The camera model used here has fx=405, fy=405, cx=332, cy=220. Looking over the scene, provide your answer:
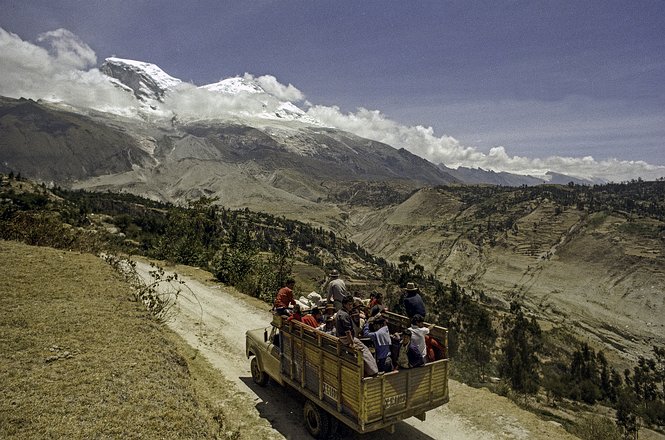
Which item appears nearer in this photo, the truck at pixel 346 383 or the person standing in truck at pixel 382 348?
the truck at pixel 346 383

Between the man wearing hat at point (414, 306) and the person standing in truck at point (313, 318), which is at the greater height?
the man wearing hat at point (414, 306)

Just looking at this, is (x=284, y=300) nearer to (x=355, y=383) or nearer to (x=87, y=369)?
(x=355, y=383)

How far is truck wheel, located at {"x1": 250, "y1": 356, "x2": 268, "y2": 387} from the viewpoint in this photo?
32.4 ft

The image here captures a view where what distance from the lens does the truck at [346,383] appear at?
6.90 metres

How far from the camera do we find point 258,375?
9969 millimetres

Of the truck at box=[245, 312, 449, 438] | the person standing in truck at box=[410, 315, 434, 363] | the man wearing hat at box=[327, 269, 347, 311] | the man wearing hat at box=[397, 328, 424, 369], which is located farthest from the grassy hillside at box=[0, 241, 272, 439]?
the person standing in truck at box=[410, 315, 434, 363]

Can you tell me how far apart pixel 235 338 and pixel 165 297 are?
4.84 meters

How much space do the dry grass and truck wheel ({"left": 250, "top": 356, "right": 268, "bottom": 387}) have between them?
830 millimetres

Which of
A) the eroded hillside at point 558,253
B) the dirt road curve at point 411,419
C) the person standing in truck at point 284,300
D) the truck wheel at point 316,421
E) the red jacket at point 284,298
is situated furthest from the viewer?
the eroded hillside at point 558,253

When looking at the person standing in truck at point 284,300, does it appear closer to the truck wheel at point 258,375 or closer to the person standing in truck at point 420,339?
the truck wheel at point 258,375

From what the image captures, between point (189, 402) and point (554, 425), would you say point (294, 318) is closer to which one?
point (189, 402)

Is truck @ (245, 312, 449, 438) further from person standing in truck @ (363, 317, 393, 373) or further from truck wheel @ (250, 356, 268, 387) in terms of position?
truck wheel @ (250, 356, 268, 387)

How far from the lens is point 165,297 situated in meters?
16.3

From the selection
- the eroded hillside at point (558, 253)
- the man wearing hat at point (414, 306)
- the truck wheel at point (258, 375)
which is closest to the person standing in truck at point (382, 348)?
the man wearing hat at point (414, 306)
